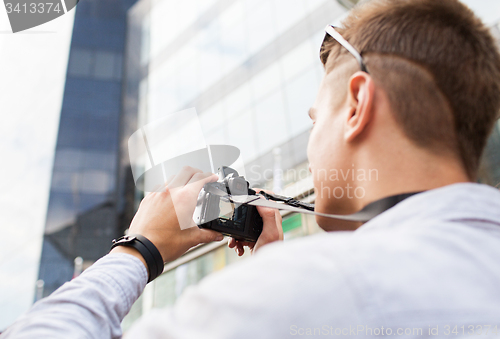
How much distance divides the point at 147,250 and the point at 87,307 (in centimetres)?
32

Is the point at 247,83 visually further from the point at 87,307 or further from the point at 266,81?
the point at 87,307

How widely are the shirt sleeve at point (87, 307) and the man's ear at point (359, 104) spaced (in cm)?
68

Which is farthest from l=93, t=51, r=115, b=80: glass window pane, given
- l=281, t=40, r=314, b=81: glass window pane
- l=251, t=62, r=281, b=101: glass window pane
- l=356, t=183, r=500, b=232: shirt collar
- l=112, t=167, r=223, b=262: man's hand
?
l=356, t=183, r=500, b=232: shirt collar

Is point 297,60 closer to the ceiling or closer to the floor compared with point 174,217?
closer to the floor

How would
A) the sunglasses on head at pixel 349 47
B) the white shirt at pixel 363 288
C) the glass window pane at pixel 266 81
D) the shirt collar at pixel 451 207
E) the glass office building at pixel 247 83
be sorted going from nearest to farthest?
the white shirt at pixel 363 288 < the shirt collar at pixel 451 207 < the sunglasses on head at pixel 349 47 < the glass office building at pixel 247 83 < the glass window pane at pixel 266 81

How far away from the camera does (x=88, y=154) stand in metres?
21.3

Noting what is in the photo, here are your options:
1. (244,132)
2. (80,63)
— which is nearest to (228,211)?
(244,132)

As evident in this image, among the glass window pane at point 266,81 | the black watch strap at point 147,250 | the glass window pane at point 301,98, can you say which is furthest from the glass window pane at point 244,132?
the black watch strap at point 147,250

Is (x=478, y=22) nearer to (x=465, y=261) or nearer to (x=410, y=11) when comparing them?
(x=410, y=11)

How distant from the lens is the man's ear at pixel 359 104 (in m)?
0.84

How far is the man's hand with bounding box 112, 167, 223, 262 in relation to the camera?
49.9 inches

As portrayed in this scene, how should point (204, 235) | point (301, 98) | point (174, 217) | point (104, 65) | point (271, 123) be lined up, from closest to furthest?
point (174, 217) < point (204, 235) < point (301, 98) < point (271, 123) < point (104, 65)

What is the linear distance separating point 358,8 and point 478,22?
0.33 meters

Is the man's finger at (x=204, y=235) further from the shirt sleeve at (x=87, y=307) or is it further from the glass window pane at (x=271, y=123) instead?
the glass window pane at (x=271, y=123)
